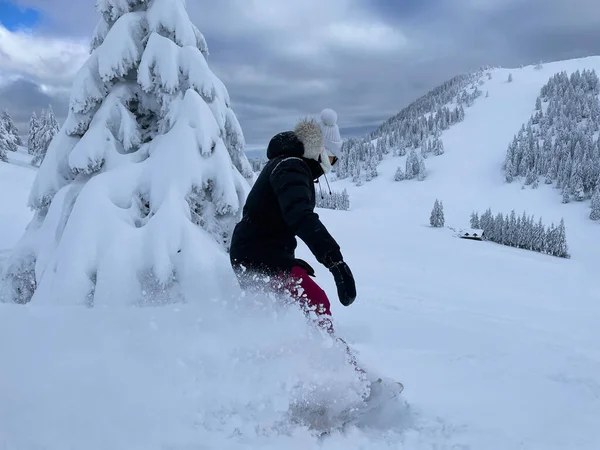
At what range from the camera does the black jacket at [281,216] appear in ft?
9.75

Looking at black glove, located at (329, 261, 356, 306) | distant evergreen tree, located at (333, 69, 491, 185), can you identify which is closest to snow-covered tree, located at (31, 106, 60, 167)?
black glove, located at (329, 261, 356, 306)

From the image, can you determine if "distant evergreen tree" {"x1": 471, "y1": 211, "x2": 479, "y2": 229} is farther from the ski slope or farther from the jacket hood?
the jacket hood

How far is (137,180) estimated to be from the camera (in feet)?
24.0

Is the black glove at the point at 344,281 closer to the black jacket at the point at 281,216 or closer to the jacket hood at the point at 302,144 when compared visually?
the black jacket at the point at 281,216

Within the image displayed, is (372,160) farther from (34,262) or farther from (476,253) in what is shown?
(34,262)

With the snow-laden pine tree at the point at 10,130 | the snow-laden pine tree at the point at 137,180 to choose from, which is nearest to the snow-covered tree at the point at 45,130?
the snow-laden pine tree at the point at 10,130

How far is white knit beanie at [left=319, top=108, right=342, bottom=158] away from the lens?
12.2 feet

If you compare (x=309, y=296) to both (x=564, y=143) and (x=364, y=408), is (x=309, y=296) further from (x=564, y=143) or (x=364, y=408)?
(x=564, y=143)

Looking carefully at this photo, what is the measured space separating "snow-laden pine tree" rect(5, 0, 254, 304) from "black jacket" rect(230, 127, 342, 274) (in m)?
2.94

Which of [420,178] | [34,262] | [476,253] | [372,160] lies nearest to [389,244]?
[476,253]

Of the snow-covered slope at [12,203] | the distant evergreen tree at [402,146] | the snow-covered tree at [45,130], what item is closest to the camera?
the snow-covered slope at [12,203]

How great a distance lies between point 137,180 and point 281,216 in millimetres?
4817

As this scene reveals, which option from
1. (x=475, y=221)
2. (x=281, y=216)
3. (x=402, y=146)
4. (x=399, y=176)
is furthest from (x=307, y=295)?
(x=402, y=146)

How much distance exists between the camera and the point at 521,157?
121625 millimetres
